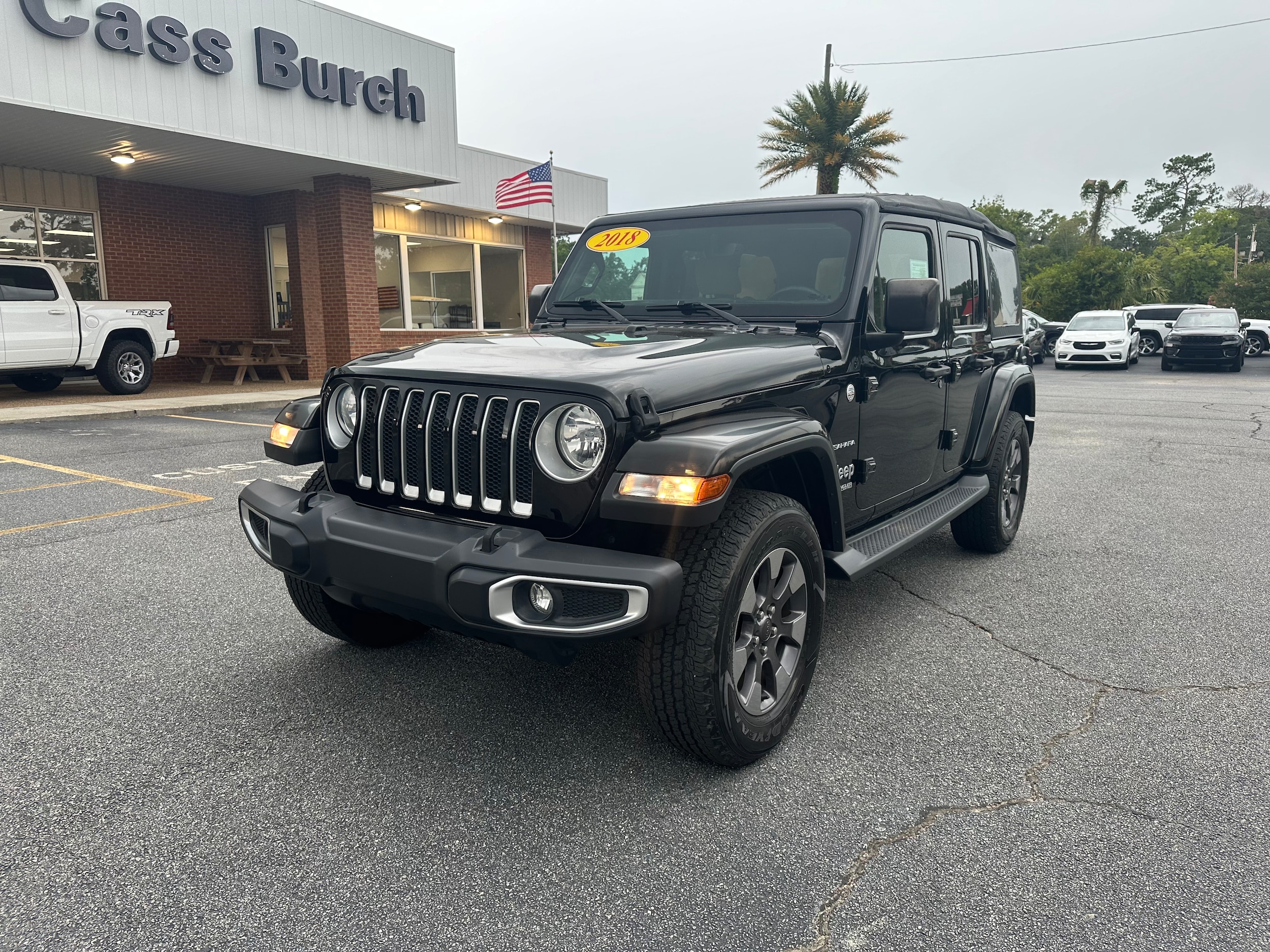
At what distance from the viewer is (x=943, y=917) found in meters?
2.24

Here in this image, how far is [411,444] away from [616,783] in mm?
1210

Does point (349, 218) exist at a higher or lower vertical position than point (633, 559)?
higher

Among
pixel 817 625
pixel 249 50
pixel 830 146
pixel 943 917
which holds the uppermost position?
pixel 830 146

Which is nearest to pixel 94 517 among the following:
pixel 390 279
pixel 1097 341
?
pixel 390 279

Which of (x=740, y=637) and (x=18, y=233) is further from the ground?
(x=18, y=233)

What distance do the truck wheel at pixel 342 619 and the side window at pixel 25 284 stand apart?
12.0m

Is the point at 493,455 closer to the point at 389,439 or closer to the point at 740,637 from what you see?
the point at 389,439

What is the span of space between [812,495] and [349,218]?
1559cm

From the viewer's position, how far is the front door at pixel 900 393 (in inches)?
150

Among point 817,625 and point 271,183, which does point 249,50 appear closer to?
point 271,183

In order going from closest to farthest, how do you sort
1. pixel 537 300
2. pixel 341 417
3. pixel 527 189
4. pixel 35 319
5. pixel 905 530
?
pixel 341 417, pixel 905 530, pixel 537 300, pixel 35 319, pixel 527 189

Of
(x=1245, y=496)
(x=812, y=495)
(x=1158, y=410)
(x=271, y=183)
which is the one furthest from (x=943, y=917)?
(x=271, y=183)

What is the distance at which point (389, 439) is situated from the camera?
302 centimetres

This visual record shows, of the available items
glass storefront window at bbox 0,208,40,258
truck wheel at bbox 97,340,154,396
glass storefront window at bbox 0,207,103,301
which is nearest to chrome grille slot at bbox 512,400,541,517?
truck wheel at bbox 97,340,154,396
